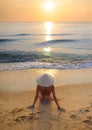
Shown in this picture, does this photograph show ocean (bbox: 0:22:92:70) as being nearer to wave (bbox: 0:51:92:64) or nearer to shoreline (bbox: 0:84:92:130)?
wave (bbox: 0:51:92:64)

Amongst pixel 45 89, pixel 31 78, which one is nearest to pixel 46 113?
pixel 45 89

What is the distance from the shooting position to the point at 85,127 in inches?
199

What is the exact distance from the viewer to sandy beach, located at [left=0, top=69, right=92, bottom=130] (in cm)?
522

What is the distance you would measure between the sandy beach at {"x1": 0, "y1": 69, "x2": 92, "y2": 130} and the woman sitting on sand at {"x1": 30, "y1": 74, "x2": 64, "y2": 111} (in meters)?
0.16

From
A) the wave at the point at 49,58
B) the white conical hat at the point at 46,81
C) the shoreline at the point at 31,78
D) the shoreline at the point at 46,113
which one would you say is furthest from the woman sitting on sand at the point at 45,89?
the wave at the point at 49,58

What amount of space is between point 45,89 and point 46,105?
42cm

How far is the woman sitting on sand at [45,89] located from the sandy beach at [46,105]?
155 millimetres

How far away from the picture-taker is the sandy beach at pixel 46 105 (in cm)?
522

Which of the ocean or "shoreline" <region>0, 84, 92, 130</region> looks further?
the ocean

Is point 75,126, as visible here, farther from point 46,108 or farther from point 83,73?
point 83,73

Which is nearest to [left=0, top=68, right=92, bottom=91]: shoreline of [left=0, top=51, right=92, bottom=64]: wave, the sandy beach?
the sandy beach

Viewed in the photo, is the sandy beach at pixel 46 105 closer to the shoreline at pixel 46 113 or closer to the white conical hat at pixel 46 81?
the shoreline at pixel 46 113

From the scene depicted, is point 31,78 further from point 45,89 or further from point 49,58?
point 49,58

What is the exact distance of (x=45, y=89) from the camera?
243 inches
